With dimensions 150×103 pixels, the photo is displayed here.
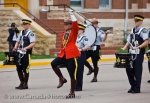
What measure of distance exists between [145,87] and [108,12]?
21.2 m

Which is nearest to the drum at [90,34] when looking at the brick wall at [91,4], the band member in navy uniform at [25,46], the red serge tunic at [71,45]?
the band member in navy uniform at [25,46]

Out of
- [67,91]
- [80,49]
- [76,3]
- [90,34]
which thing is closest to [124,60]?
[80,49]

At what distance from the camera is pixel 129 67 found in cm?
1420

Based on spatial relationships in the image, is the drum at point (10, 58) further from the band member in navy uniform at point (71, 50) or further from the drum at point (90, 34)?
the band member in navy uniform at point (71, 50)

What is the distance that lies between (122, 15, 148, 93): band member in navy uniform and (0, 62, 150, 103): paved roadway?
0.39m

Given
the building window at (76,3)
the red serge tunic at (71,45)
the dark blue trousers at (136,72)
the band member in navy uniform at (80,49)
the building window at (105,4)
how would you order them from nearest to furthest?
the red serge tunic at (71,45) < the dark blue trousers at (136,72) < the band member in navy uniform at (80,49) < the building window at (76,3) < the building window at (105,4)

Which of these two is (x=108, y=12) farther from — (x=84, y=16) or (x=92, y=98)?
(x=92, y=98)

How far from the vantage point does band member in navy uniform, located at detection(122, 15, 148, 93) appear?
14.1 m

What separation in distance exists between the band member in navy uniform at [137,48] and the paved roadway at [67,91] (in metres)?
0.39

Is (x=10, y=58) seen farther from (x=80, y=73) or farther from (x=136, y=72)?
(x=136, y=72)

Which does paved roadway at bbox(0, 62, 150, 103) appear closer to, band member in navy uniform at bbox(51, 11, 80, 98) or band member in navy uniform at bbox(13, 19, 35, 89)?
band member in navy uniform at bbox(51, 11, 80, 98)

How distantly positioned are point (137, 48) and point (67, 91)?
2.12m

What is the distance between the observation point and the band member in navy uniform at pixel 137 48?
14.1 m

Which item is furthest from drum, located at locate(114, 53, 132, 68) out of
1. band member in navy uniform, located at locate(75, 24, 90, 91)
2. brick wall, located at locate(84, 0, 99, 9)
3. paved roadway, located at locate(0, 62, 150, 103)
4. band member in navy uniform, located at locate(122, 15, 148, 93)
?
brick wall, located at locate(84, 0, 99, 9)
